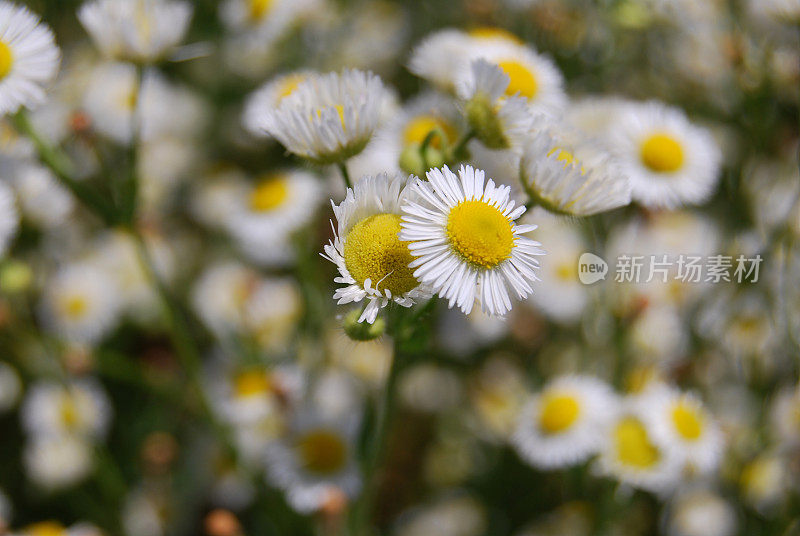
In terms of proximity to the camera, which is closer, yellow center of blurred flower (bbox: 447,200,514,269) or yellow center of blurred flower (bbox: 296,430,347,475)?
yellow center of blurred flower (bbox: 447,200,514,269)

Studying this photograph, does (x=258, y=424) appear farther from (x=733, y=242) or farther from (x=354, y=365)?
(x=733, y=242)

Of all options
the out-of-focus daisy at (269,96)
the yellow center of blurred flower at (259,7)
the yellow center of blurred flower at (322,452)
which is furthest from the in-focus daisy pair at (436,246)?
the yellow center of blurred flower at (259,7)

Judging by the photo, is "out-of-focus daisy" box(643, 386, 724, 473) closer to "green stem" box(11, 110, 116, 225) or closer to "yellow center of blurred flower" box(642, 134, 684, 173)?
"yellow center of blurred flower" box(642, 134, 684, 173)

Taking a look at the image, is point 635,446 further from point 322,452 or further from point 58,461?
point 58,461

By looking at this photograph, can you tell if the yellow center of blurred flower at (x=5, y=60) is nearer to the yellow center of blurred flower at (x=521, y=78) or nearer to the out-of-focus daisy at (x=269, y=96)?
the out-of-focus daisy at (x=269, y=96)

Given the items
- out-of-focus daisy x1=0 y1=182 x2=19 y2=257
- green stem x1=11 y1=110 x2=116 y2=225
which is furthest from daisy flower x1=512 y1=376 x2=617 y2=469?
out-of-focus daisy x1=0 y1=182 x2=19 y2=257
